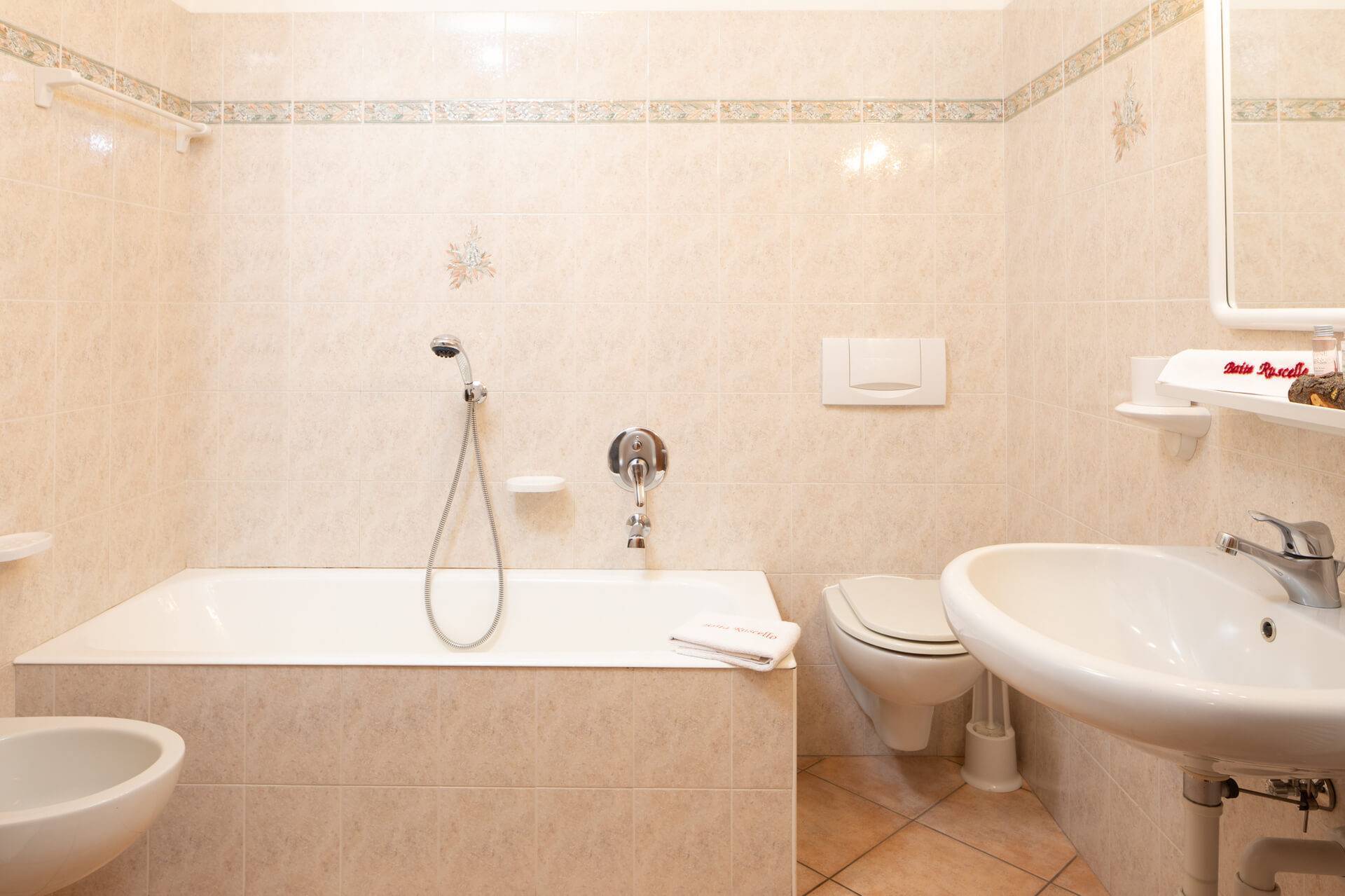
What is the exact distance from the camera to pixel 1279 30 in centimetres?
140

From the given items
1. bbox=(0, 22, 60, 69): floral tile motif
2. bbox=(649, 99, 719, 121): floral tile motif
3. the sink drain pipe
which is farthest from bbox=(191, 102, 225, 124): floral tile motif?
the sink drain pipe

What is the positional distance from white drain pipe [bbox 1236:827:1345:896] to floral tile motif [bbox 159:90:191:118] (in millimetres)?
2772

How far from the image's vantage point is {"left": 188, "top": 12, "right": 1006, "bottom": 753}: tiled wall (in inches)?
98.3

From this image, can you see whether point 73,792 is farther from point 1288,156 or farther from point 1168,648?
point 1288,156

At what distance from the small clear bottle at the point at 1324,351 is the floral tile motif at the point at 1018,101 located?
1411 mm

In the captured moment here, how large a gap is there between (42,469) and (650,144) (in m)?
1.70

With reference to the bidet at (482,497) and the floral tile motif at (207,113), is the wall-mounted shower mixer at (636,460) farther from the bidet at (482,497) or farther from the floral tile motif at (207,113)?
the floral tile motif at (207,113)

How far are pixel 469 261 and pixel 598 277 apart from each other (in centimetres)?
37

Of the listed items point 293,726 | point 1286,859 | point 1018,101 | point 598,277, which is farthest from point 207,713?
point 1018,101

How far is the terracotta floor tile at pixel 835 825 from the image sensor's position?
84.0 inches

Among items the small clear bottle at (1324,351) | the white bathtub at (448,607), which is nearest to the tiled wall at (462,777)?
the white bathtub at (448,607)

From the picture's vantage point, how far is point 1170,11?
5.71 feet

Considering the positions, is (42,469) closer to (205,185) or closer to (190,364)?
(190,364)

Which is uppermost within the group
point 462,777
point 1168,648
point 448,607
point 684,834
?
point 1168,648
